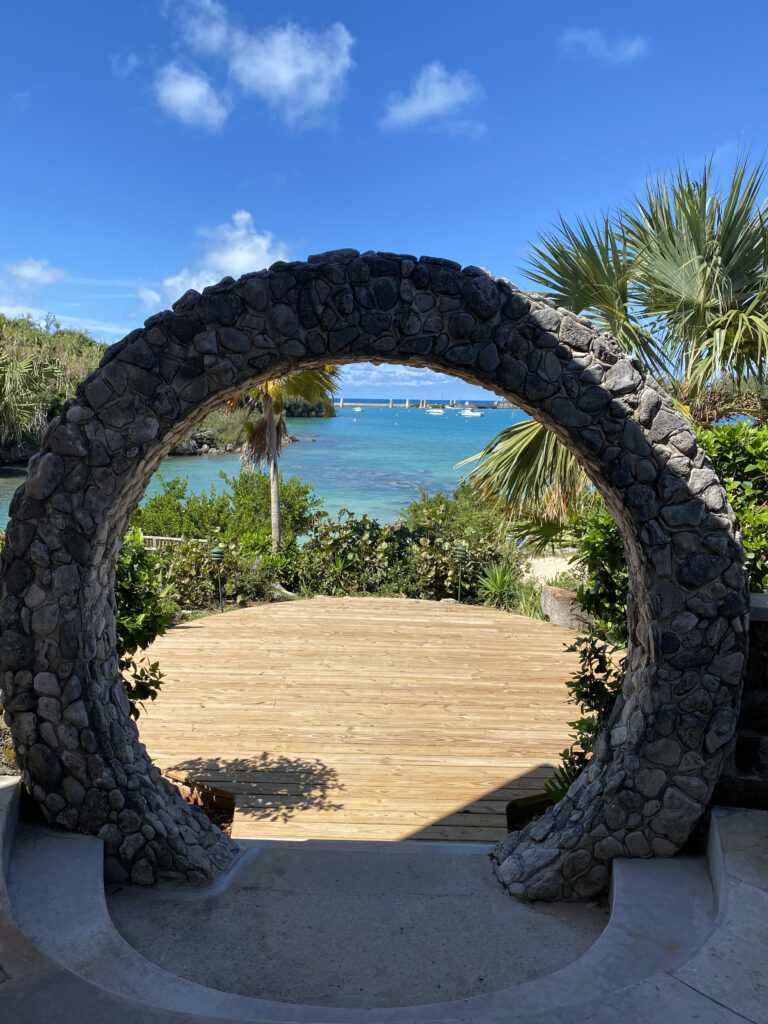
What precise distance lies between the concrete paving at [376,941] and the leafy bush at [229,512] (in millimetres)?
9282

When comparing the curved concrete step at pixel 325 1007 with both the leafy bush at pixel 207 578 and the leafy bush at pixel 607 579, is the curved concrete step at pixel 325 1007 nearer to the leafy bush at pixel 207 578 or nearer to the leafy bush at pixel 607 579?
the leafy bush at pixel 607 579

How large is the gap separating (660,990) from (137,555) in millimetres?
3426

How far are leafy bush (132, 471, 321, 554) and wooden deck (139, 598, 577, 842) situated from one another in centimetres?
498

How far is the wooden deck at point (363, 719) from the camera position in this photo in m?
4.66

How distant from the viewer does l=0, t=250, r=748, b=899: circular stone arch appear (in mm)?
3301

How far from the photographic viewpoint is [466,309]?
3.33 metres

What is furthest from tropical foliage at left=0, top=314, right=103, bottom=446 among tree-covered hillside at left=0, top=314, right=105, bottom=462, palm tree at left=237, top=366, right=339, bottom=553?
palm tree at left=237, top=366, right=339, bottom=553

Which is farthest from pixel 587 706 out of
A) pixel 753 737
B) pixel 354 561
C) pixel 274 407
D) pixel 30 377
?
pixel 30 377

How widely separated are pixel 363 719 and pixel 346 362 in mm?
3406

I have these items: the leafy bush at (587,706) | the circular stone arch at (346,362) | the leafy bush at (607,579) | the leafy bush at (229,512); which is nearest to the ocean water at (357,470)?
the leafy bush at (229,512)

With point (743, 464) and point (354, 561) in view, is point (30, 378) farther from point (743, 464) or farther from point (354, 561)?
point (743, 464)

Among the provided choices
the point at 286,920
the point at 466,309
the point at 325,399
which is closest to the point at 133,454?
the point at 466,309

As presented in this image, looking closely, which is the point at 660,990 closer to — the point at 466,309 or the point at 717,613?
the point at 717,613

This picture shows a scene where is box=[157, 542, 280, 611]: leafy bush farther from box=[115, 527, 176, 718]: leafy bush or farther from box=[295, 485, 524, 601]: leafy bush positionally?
box=[115, 527, 176, 718]: leafy bush
